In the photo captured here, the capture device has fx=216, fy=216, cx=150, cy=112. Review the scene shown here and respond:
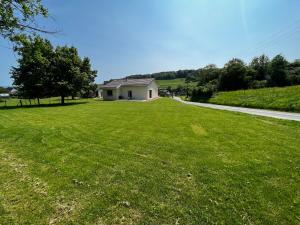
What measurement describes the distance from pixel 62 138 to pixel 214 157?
554cm

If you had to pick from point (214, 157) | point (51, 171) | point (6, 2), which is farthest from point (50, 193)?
point (6, 2)

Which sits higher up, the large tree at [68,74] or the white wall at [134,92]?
the large tree at [68,74]

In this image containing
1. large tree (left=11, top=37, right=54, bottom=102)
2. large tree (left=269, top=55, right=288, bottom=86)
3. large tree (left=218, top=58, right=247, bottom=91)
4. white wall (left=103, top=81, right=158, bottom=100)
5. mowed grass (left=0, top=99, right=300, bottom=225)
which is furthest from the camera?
large tree (left=218, top=58, right=247, bottom=91)

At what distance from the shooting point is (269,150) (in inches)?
252

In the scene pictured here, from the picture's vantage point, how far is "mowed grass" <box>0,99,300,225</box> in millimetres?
3424

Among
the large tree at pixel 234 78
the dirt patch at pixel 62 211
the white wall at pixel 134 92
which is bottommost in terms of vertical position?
the dirt patch at pixel 62 211

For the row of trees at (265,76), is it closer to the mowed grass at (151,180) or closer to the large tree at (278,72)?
the large tree at (278,72)

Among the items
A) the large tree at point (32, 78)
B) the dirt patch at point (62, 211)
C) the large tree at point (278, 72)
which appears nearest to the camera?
the dirt patch at point (62, 211)

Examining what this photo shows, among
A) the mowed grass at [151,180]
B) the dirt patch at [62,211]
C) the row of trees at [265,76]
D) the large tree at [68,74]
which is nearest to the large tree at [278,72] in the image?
the row of trees at [265,76]

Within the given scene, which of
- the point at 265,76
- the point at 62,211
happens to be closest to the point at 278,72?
the point at 265,76

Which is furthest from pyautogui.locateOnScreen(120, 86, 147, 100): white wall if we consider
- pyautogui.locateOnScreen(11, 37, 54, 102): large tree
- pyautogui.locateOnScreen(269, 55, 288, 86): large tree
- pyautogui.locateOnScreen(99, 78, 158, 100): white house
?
pyautogui.locateOnScreen(269, 55, 288, 86): large tree

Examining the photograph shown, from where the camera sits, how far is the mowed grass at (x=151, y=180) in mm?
3424

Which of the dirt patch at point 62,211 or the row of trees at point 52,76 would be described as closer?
the dirt patch at point 62,211

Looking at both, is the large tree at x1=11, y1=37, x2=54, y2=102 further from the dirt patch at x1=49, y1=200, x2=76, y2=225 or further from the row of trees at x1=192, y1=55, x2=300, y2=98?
the dirt patch at x1=49, y1=200, x2=76, y2=225
